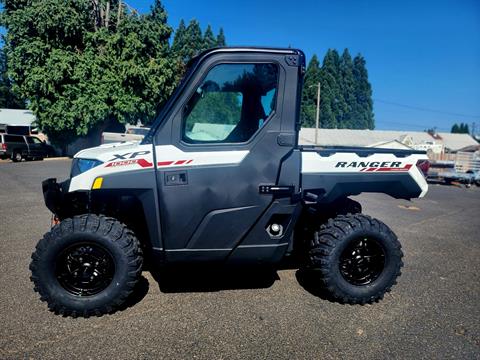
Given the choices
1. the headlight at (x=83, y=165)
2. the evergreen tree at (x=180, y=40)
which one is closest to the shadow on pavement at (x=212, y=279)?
the headlight at (x=83, y=165)

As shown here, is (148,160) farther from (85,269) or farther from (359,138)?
(359,138)

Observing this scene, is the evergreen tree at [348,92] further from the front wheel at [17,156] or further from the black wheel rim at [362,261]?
the black wheel rim at [362,261]

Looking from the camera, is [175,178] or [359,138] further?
[359,138]

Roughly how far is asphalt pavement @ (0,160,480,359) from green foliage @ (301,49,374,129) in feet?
204

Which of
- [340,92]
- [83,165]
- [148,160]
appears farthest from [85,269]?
[340,92]

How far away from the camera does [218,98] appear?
133 inches

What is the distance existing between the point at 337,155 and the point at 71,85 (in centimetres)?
2278

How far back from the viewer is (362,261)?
12.3 feet

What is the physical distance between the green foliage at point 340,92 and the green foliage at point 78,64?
45.4 metres

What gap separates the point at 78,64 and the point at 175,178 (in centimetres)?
2242

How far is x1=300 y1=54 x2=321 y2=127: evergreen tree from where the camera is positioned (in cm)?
6408

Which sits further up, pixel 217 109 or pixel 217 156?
pixel 217 109

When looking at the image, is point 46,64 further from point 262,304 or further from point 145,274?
point 262,304

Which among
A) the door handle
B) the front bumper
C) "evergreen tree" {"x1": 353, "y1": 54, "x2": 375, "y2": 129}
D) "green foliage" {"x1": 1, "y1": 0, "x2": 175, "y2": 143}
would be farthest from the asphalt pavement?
"evergreen tree" {"x1": 353, "y1": 54, "x2": 375, "y2": 129}
